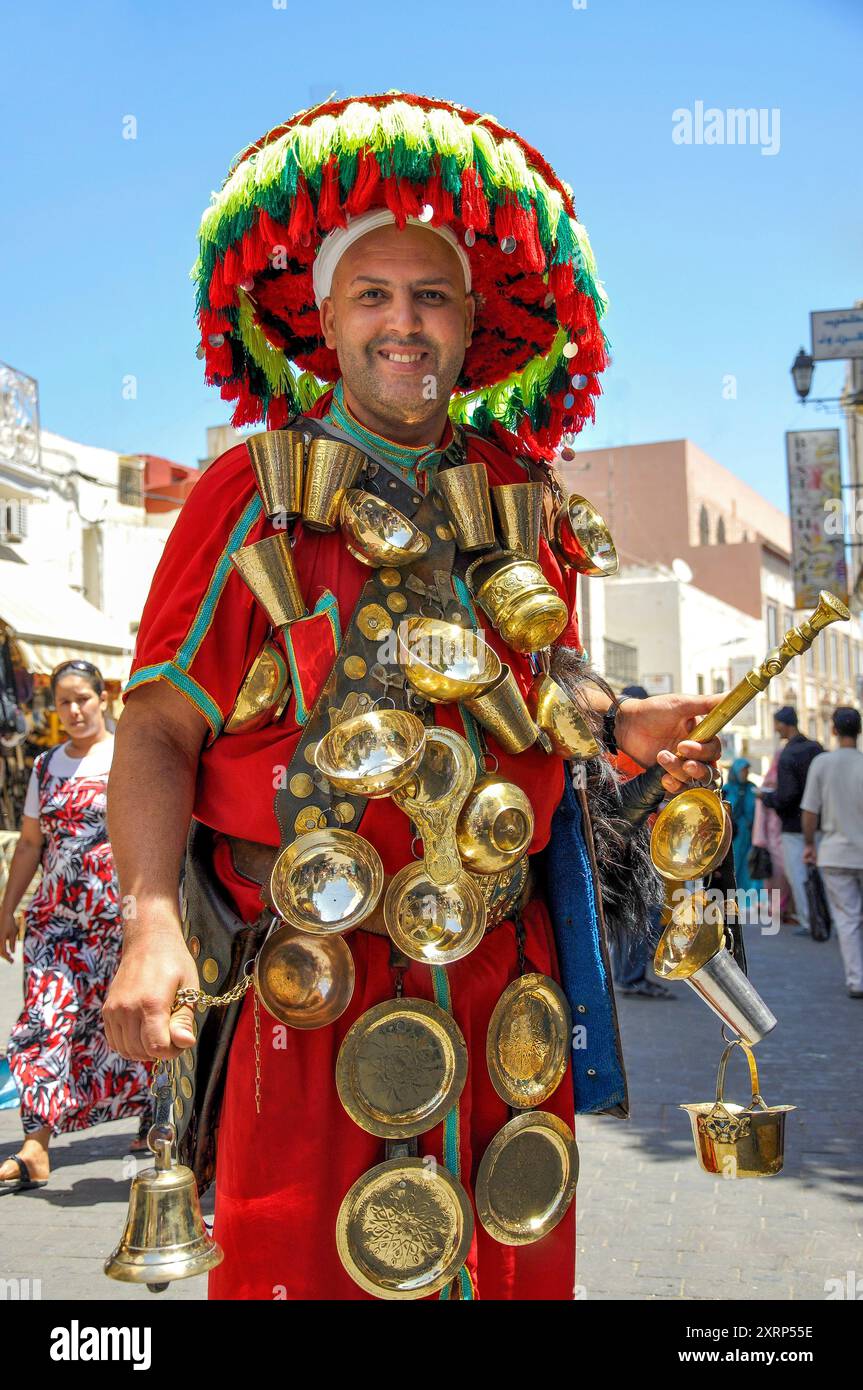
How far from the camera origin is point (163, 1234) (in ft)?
6.22

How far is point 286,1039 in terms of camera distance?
2.19m

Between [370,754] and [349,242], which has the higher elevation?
[349,242]

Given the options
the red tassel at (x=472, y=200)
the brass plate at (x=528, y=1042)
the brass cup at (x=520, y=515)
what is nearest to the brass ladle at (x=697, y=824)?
the brass plate at (x=528, y=1042)

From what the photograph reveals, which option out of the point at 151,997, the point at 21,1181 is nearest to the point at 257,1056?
the point at 151,997

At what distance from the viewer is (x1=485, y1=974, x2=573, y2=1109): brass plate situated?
2.29 meters

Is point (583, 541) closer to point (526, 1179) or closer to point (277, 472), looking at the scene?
point (277, 472)

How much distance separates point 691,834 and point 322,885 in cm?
75

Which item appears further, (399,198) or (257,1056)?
(399,198)

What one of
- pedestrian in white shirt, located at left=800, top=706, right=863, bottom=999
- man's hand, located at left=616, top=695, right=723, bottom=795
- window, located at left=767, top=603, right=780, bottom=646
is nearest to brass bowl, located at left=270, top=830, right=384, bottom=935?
man's hand, located at left=616, top=695, right=723, bottom=795

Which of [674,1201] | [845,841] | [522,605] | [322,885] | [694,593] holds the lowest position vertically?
[674,1201]

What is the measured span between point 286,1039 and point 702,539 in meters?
54.2

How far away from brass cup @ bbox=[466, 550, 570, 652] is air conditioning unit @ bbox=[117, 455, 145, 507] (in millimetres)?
22641

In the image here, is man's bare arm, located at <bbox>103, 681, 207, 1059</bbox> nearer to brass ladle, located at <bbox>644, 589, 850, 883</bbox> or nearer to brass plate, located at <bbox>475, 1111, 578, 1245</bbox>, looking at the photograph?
brass plate, located at <bbox>475, 1111, 578, 1245</bbox>
